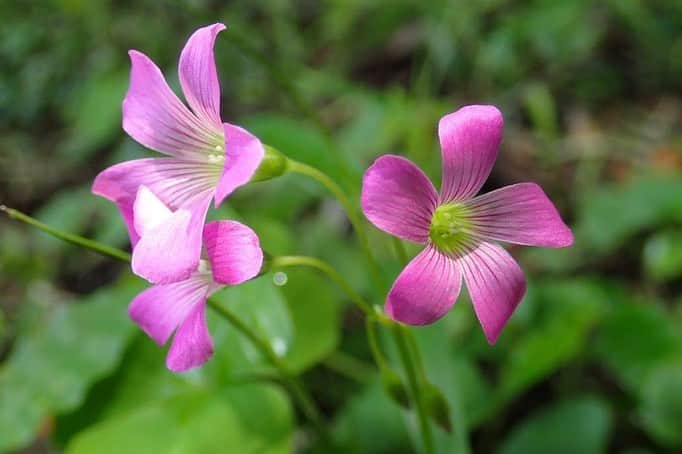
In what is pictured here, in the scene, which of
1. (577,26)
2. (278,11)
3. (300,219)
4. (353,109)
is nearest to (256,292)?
(300,219)

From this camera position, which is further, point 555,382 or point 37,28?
point 37,28

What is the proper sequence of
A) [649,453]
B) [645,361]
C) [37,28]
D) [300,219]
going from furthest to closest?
[37,28]
[300,219]
[645,361]
[649,453]

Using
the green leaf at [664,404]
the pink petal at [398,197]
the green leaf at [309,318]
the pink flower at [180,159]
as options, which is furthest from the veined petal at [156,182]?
the green leaf at [664,404]

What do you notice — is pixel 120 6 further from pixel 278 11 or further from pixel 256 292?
pixel 256 292

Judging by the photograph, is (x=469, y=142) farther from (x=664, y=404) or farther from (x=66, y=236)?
(x=664, y=404)

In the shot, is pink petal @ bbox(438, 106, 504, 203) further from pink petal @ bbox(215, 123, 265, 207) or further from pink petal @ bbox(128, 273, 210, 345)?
pink petal @ bbox(128, 273, 210, 345)

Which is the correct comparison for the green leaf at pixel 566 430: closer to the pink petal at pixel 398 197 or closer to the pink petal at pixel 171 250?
the pink petal at pixel 398 197

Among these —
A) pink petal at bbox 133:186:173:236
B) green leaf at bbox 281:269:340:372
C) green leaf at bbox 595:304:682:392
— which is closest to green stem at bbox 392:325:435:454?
pink petal at bbox 133:186:173:236
